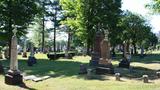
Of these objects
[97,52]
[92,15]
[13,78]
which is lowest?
[13,78]

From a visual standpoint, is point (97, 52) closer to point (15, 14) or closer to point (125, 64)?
point (125, 64)

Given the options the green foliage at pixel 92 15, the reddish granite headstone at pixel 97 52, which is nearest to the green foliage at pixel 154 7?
the reddish granite headstone at pixel 97 52

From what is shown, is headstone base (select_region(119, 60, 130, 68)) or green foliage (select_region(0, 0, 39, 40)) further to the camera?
green foliage (select_region(0, 0, 39, 40))

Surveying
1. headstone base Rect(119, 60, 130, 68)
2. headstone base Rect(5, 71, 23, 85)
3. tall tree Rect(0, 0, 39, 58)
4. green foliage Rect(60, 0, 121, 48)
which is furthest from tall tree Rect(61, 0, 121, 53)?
headstone base Rect(5, 71, 23, 85)

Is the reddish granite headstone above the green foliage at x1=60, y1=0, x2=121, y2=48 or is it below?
below

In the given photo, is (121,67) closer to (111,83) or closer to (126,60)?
(126,60)

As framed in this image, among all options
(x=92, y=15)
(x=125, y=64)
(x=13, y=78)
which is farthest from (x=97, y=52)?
(x=92, y=15)

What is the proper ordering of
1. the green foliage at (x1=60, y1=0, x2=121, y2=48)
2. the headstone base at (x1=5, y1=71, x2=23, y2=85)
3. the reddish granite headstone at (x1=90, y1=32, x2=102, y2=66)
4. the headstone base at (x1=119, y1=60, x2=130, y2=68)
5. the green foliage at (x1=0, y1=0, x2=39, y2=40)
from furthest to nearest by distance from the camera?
the green foliage at (x1=60, y1=0, x2=121, y2=48)
the green foliage at (x1=0, y1=0, x2=39, y2=40)
the reddish granite headstone at (x1=90, y1=32, x2=102, y2=66)
the headstone base at (x1=119, y1=60, x2=130, y2=68)
the headstone base at (x1=5, y1=71, x2=23, y2=85)

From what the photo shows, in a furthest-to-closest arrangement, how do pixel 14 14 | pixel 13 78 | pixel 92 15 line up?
1. pixel 92 15
2. pixel 14 14
3. pixel 13 78

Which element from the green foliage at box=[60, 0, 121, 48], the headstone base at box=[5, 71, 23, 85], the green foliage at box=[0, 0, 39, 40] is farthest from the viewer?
the green foliage at box=[60, 0, 121, 48]

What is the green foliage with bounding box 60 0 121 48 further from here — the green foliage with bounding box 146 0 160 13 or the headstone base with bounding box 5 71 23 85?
the headstone base with bounding box 5 71 23 85

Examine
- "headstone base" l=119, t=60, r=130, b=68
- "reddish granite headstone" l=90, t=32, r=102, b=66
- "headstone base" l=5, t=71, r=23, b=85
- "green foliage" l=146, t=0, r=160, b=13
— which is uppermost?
"green foliage" l=146, t=0, r=160, b=13

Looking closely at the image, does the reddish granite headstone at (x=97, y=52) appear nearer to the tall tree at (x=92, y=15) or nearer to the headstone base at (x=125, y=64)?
the headstone base at (x=125, y=64)

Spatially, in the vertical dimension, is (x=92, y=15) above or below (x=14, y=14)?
above
